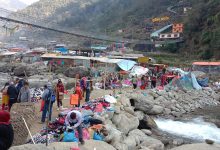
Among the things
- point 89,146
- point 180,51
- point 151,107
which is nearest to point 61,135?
point 89,146

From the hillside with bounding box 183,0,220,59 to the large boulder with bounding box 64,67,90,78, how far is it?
20.2 meters

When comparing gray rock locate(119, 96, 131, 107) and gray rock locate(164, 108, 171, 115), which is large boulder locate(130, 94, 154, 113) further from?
gray rock locate(164, 108, 171, 115)

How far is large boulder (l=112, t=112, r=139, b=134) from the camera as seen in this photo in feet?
41.7

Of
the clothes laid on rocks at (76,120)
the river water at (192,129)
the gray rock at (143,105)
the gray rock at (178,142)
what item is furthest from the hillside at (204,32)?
the clothes laid on rocks at (76,120)

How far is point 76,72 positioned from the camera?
37.1m

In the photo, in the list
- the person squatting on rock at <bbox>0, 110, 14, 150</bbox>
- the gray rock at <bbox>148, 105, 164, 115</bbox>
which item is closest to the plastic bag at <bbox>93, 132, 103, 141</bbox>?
the person squatting on rock at <bbox>0, 110, 14, 150</bbox>

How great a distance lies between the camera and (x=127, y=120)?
13.5 meters

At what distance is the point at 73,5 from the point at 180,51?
390ft

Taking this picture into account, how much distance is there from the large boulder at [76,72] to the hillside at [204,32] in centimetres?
2023

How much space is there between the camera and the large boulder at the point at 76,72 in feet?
115

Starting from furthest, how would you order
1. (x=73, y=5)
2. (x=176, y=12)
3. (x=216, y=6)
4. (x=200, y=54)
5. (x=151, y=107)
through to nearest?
(x=73, y=5), (x=176, y=12), (x=216, y=6), (x=200, y=54), (x=151, y=107)

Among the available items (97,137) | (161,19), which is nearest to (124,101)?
(97,137)

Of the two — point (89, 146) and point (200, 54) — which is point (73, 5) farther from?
point (89, 146)

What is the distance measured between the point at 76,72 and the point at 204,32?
25906mm
